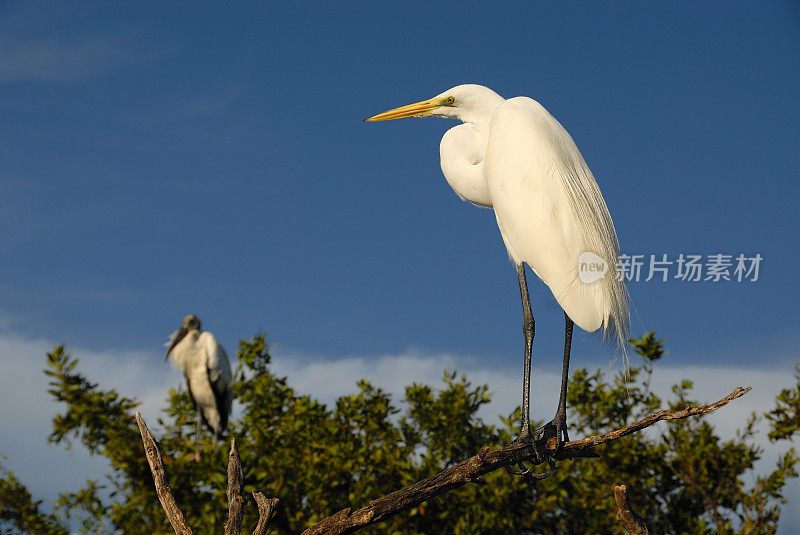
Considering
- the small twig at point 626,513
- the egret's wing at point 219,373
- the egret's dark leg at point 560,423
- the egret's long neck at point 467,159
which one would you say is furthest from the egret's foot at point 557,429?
the egret's wing at point 219,373

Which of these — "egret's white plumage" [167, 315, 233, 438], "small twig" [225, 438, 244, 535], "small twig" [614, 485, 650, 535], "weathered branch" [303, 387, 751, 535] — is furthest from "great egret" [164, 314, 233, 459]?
"small twig" [614, 485, 650, 535]

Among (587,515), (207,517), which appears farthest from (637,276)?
(207,517)

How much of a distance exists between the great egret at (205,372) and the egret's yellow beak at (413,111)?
18.5 ft

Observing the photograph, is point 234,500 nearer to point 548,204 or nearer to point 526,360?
point 526,360

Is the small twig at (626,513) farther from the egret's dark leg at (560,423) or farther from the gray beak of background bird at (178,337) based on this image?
the gray beak of background bird at (178,337)

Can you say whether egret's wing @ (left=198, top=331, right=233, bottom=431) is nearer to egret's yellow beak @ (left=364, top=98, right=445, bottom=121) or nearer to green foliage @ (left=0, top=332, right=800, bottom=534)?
green foliage @ (left=0, top=332, right=800, bottom=534)

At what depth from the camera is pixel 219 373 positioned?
31.8 ft

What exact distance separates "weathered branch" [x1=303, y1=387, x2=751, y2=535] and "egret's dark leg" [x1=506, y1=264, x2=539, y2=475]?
0.43ft

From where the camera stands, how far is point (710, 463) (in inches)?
243

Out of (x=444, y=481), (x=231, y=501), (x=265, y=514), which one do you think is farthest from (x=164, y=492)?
(x=444, y=481)

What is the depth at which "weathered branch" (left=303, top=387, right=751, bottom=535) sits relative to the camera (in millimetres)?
3262

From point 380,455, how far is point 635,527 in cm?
276

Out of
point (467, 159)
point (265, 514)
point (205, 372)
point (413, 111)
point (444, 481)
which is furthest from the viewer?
point (205, 372)

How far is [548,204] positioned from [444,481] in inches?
61.8
